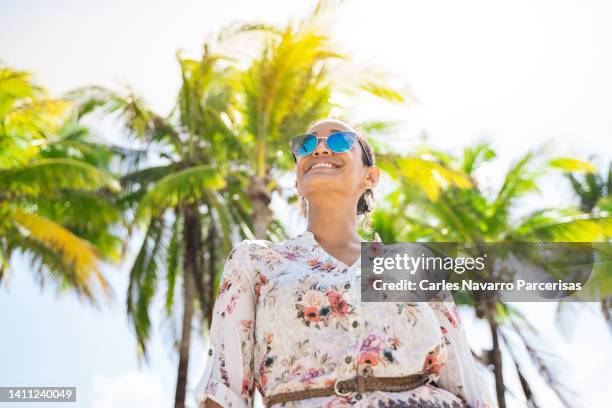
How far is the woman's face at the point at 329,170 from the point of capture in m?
2.92

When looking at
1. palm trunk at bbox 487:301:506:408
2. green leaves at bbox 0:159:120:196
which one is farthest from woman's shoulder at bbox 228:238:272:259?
palm trunk at bbox 487:301:506:408

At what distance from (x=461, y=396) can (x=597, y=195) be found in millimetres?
19902

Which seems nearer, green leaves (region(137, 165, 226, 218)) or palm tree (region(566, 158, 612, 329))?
green leaves (region(137, 165, 226, 218))

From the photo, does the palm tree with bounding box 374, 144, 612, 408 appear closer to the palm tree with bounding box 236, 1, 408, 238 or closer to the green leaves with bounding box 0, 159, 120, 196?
the palm tree with bounding box 236, 1, 408, 238

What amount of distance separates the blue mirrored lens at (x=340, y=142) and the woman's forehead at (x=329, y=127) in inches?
2.1

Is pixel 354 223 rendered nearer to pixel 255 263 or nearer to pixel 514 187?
pixel 255 263

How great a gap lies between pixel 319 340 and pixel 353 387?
185mm

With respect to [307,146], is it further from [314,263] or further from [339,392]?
[339,392]

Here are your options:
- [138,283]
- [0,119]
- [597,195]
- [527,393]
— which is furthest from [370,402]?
[597,195]

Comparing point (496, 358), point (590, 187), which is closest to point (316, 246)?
point (496, 358)

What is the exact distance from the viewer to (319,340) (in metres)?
2.37

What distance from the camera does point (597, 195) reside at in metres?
21.0

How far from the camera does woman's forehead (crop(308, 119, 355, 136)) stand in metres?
3.06

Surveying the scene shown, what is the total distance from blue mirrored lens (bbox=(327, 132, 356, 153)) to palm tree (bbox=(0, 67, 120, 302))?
869cm
